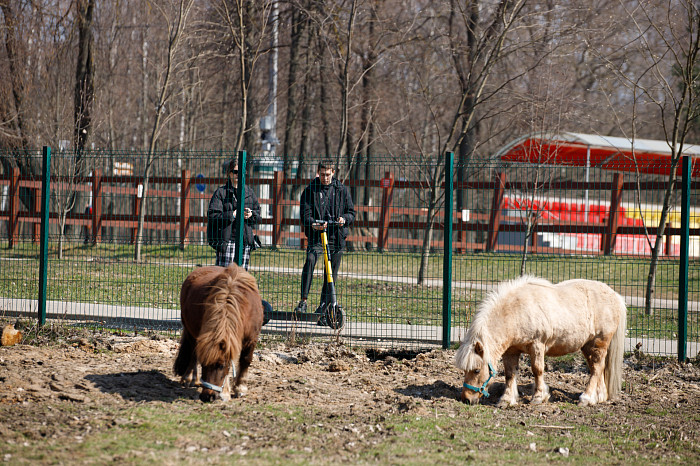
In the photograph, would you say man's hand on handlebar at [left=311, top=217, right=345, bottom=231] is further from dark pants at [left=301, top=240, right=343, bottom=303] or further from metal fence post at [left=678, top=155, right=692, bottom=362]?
metal fence post at [left=678, top=155, right=692, bottom=362]

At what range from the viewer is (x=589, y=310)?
6.68 meters

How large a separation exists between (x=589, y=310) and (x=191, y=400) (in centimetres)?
389

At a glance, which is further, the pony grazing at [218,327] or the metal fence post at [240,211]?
the metal fence post at [240,211]

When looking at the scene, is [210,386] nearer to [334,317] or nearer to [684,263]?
[334,317]

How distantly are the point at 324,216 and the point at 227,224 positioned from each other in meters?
1.25

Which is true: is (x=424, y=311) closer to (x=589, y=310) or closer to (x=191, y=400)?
(x=589, y=310)

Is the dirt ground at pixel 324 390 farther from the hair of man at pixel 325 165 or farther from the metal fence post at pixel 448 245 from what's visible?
the hair of man at pixel 325 165

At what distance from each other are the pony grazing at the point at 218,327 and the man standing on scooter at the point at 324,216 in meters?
2.12

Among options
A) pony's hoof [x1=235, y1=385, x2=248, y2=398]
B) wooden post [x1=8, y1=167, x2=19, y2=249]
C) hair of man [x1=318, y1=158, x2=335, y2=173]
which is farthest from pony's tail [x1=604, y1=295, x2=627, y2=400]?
wooden post [x1=8, y1=167, x2=19, y2=249]

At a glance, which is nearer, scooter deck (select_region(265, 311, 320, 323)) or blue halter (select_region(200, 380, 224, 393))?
blue halter (select_region(200, 380, 224, 393))

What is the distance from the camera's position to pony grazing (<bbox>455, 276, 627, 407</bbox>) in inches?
243

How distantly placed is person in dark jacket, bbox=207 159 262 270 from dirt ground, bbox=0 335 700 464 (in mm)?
1305

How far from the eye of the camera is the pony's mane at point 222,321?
5441 mm

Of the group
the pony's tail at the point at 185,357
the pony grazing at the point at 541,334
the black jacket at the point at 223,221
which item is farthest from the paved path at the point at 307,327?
the pony's tail at the point at 185,357
